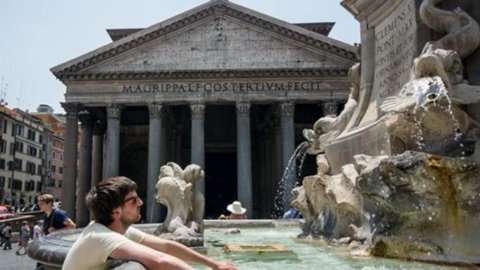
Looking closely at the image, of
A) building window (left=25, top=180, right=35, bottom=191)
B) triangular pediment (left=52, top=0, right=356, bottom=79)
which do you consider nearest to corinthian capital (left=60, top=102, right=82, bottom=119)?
triangular pediment (left=52, top=0, right=356, bottom=79)

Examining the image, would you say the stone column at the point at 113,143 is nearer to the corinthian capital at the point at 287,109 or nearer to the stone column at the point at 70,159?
the stone column at the point at 70,159

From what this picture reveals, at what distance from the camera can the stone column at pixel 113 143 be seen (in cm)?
2550

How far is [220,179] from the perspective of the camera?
116ft

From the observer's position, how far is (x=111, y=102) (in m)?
26.3

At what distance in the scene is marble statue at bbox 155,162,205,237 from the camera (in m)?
5.51

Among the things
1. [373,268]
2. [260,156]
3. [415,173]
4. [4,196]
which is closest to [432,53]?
[415,173]

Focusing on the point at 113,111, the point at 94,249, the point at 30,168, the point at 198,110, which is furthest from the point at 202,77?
the point at 30,168

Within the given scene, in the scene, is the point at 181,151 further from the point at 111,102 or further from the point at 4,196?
the point at 4,196

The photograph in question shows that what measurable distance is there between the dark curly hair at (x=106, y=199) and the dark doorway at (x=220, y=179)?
1300 inches

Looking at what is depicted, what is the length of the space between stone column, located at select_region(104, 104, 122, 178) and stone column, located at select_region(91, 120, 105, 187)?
178 inches

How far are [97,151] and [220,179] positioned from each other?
9048mm

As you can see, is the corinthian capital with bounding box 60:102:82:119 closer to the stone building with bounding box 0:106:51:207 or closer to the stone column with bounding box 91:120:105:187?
the stone column with bounding box 91:120:105:187

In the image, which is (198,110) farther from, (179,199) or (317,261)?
(317,261)

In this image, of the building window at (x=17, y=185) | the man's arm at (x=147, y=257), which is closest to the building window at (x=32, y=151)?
the building window at (x=17, y=185)
